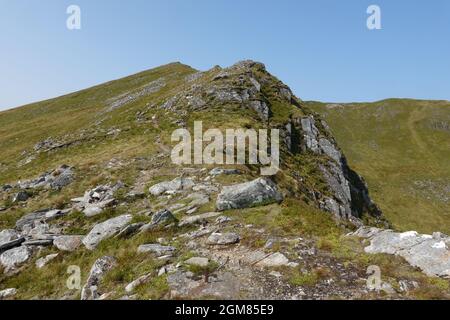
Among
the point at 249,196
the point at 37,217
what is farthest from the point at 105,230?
the point at 249,196

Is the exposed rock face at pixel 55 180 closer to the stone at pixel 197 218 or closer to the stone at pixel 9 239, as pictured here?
the stone at pixel 9 239

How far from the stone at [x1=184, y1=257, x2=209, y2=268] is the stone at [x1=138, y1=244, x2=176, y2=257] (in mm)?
1297

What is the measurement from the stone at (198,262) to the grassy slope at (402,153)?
166ft

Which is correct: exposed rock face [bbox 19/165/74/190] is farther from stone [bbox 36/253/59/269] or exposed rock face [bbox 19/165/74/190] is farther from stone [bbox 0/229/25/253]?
stone [bbox 36/253/59/269]

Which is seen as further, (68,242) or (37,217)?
(37,217)

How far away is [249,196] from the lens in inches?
696

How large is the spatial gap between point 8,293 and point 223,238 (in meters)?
8.68

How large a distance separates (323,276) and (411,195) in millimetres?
69204

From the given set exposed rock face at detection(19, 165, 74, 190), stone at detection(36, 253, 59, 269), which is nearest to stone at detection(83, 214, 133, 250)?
stone at detection(36, 253, 59, 269)

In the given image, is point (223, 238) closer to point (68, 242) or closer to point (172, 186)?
point (68, 242)

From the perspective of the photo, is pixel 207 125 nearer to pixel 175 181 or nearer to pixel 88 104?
pixel 175 181

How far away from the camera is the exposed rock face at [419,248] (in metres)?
11.6

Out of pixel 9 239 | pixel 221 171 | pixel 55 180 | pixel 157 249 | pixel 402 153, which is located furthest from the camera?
pixel 402 153

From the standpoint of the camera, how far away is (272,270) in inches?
476
